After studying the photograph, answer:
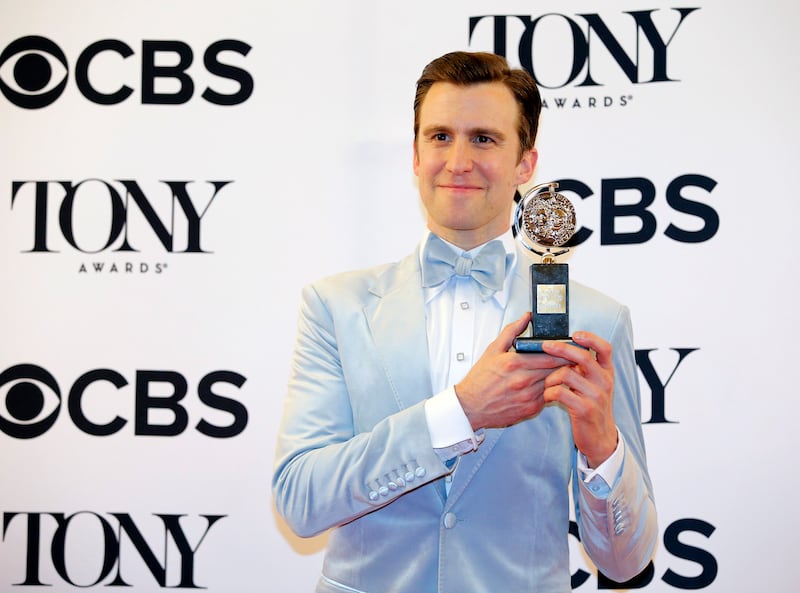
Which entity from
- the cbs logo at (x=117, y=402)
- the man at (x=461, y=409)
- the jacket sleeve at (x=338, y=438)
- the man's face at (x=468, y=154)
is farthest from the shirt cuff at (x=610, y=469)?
the cbs logo at (x=117, y=402)

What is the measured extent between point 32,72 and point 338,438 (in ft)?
6.65

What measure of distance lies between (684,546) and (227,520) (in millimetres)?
1506

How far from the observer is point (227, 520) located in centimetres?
286

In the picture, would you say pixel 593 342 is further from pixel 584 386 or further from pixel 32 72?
pixel 32 72

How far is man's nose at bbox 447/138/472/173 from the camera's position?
1845mm

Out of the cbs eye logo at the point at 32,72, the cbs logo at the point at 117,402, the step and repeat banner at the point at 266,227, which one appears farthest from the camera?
the cbs eye logo at the point at 32,72

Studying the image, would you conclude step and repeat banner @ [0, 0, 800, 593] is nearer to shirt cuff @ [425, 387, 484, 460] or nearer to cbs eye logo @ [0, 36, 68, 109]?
cbs eye logo @ [0, 36, 68, 109]

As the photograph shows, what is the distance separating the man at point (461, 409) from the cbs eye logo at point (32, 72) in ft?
5.29

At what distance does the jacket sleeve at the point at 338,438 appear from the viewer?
62.1 inches

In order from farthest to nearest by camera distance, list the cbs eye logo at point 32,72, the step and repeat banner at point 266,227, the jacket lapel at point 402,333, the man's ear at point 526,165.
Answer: the cbs eye logo at point 32,72, the step and repeat banner at point 266,227, the man's ear at point 526,165, the jacket lapel at point 402,333

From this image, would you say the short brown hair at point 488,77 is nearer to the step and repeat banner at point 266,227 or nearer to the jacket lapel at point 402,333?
the jacket lapel at point 402,333

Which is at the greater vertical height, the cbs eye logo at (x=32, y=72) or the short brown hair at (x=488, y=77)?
the cbs eye logo at (x=32, y=72)

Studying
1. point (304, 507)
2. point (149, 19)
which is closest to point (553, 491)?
point (304, 507)

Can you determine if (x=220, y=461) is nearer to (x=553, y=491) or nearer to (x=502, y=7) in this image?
(x=553, y=491)
